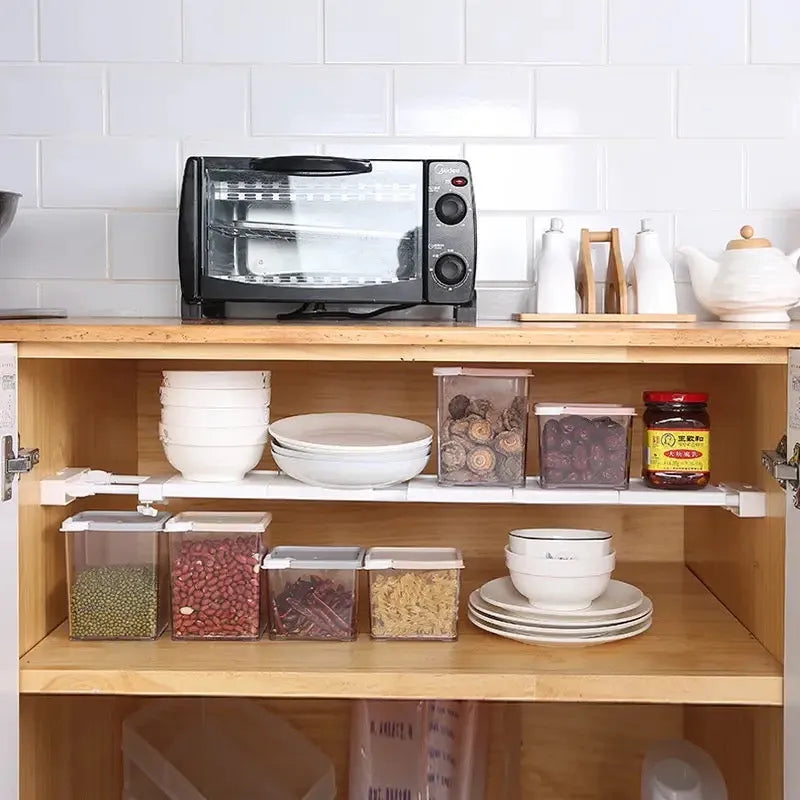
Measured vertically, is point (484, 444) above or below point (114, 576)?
above

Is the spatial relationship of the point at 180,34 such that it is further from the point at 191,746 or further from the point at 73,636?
the point at 191,746

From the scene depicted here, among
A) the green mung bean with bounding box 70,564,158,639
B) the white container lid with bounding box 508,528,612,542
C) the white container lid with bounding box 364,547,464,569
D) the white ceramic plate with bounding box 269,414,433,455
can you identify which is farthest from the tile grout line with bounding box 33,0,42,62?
the white container lid with bounding box 508,528,612,542

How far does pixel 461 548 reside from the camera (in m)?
1.83

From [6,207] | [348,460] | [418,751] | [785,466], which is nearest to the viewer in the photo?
[785,466]

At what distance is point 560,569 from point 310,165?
68cm

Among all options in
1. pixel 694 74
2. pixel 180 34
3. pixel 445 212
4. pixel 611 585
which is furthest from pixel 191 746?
pixel 694 74

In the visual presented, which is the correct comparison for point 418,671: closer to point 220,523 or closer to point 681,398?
point 220,523

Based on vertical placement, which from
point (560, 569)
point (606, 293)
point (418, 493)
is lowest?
point (560, 569)

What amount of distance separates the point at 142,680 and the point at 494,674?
443 mm

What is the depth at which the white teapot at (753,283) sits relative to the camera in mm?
1599

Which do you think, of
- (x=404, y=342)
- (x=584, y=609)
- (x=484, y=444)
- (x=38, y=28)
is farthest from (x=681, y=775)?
(x=38, y=28)

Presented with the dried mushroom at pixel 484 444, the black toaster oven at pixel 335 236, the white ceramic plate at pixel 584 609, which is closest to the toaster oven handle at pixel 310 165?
the black toaster oven at pixel 335 236

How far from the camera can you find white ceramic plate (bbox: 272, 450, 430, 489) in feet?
4.61

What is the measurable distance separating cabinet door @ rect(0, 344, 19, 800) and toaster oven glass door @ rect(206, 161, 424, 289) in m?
0.38
